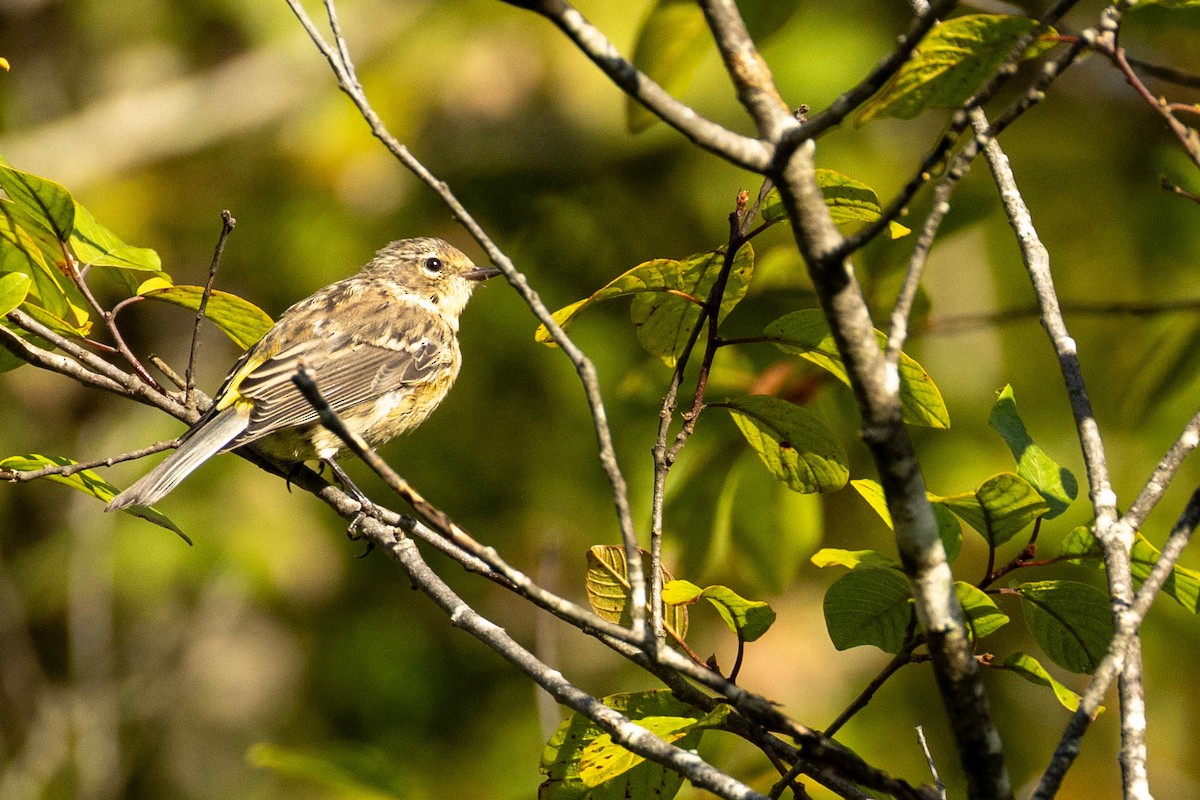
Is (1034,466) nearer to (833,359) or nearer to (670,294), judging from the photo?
(833,359)

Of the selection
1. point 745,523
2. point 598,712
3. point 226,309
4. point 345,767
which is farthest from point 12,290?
point 745,523

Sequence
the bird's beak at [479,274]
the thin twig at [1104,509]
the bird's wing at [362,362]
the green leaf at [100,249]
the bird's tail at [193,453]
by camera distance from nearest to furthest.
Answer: the thin twig at [1104,509]
the green leaf at [100,249]
the bird's tail at [193,453]
the bird's wing at [362,362]
the bird's beak at [479,274]

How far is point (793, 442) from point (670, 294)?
0.38 m

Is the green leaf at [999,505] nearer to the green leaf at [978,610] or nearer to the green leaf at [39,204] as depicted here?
the green leaf at [978,610]

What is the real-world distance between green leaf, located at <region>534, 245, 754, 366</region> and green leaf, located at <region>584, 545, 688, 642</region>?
435 mm

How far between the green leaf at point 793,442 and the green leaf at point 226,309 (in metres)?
1.27

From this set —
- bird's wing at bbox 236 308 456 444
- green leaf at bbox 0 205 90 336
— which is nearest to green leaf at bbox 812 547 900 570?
green leaf at bbox 0 205 90 336

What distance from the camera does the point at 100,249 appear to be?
8.86 ft

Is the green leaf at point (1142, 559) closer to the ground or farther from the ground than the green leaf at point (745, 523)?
farther from the ground

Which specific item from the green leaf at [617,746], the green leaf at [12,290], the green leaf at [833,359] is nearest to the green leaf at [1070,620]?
the green leaf at [833,359]

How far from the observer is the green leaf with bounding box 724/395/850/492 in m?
2.26

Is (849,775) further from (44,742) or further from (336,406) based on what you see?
(44,742)

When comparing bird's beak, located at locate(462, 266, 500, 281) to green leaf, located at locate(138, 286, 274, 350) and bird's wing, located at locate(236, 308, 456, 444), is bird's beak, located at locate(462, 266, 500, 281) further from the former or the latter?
green leaf, located at locate(138, 286, 274, 350)

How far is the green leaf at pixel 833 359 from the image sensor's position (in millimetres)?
2096
